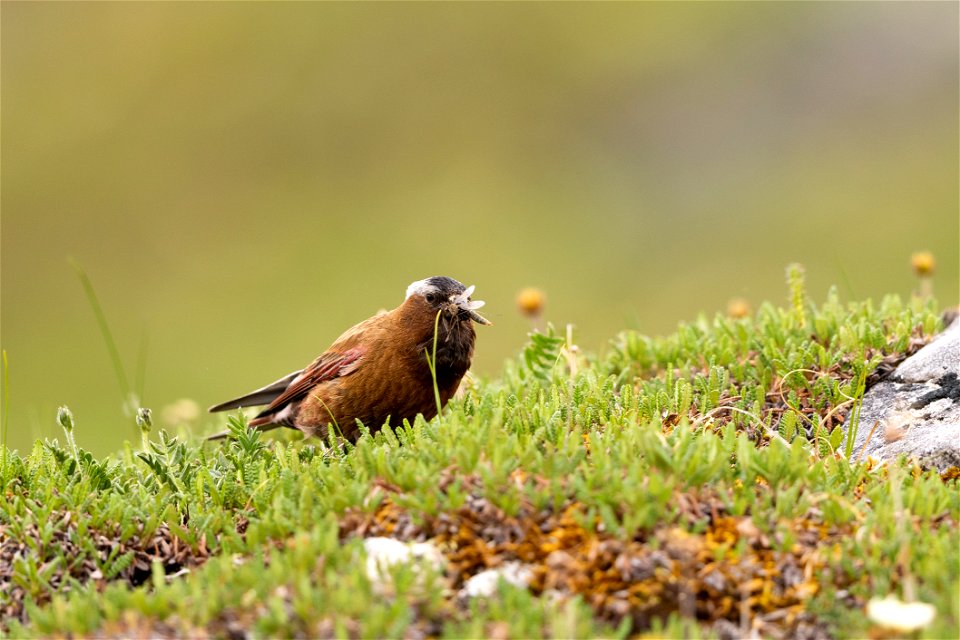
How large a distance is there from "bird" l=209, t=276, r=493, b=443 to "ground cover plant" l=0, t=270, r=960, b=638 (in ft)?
1.79

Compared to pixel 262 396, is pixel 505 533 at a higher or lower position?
lower

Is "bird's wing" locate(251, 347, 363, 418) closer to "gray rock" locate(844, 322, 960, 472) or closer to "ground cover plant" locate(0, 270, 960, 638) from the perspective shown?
"ground cover plant" locate(0, 270, 960, 638)

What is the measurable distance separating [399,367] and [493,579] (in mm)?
2031

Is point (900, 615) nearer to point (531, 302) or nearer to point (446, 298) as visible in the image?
point (446, 298)

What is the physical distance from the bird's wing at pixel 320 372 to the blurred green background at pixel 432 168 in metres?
7.94

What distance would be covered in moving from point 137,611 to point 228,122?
62.8 feet

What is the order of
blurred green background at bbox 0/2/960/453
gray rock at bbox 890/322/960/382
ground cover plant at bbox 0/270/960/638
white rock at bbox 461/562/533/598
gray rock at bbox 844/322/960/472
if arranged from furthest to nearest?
blurred green background at bbox 0/2/960/453, gray rock at bbox 890/322/960/382, gray rock at bbox 844/322/960/472, white rock at bbox 461/562/533/598, ground cover plant at bbox 0/270/960/638

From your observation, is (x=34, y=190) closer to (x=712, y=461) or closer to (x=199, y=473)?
(x=199, y=473)

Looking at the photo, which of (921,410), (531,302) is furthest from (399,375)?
(921,410)

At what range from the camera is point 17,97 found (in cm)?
2223

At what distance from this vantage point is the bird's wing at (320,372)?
5.73 m

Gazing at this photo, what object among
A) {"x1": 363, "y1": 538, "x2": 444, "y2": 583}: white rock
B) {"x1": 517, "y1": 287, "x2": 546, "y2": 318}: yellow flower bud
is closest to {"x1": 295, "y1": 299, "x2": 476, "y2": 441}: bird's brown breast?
{"x1": 517, "y1": 287, "x2": 546, "y2": 318}: yellow flower bud

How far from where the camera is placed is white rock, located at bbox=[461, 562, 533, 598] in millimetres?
3547

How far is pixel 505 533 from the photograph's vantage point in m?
3.73
